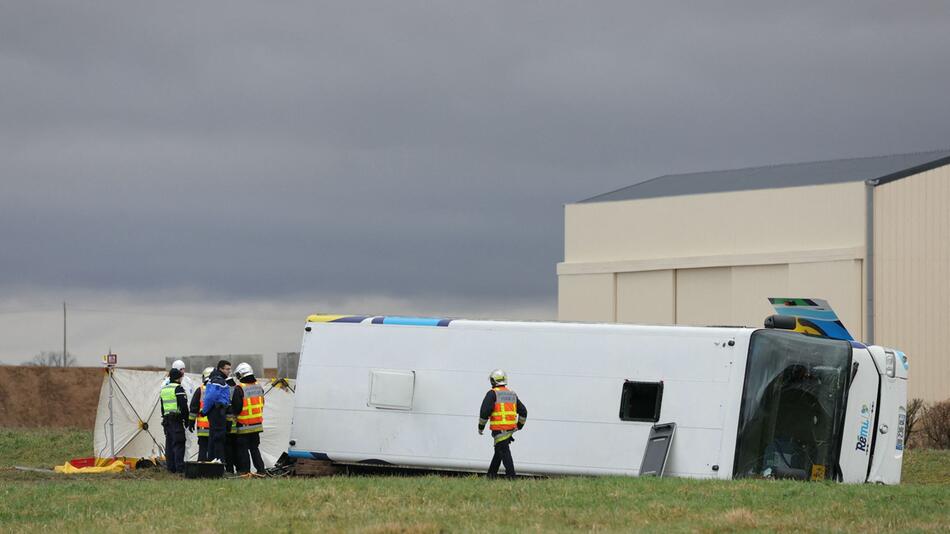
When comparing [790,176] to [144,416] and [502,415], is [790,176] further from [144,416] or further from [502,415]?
[502,415]

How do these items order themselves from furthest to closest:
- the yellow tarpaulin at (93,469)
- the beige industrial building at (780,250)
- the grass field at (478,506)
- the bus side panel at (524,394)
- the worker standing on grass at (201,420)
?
1. the beige industrial building at (780,250)
2. the yellow tarpaulin at (93,469)
3. the worker standing on grass at (201,420)
4. the bus side panel at (524,394)
5. the grass field at (478,506)

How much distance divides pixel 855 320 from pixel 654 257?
27.2 ft

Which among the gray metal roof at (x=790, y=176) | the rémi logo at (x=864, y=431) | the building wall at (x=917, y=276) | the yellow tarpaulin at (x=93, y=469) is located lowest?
the yellow tarpaulin at (x=93, y=469)

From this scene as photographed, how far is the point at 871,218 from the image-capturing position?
4588 centimetres

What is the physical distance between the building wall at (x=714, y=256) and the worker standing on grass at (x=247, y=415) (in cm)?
2706

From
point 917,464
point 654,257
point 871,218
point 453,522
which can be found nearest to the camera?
point 453,522

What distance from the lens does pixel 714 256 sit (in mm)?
49656

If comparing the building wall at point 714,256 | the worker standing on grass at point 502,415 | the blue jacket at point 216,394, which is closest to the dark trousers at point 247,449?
the blue jacket at point 216,394

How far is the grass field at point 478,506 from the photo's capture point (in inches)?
584

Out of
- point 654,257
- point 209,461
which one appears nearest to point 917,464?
point 209,461

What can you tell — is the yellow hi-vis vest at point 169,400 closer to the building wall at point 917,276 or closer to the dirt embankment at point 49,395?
the building wall at point 917,276

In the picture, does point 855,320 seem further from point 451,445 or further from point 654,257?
point 451,445

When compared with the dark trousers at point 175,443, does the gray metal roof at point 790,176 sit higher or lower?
higher

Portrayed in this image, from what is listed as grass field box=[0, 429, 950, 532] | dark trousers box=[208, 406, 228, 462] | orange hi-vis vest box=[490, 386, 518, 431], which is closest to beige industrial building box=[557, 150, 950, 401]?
dark trousers box=[208, 406, 228, 462]
